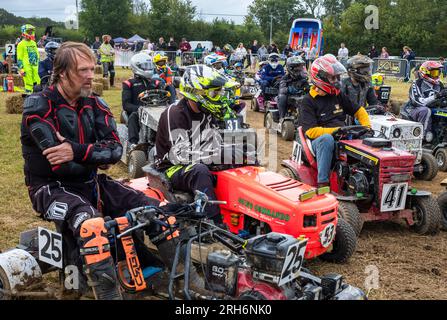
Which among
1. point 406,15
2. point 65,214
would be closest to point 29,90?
point 65,214

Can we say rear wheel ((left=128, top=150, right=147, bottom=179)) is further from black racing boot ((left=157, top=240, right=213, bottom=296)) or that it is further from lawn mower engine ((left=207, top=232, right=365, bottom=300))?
lawn mower engine ((left=207, top=232, right=365, bottom=300))

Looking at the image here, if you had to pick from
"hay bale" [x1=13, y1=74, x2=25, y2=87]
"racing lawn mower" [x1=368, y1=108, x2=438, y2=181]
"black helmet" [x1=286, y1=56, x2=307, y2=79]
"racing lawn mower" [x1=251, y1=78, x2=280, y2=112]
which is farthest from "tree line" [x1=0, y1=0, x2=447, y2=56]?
"racing lawn mower" [x1=368, y1=108, x2=438, y2=181]

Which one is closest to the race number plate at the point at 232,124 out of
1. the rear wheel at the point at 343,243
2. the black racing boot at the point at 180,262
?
the rear wheel at the point at 343,243

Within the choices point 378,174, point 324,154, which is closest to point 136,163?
point 324,154

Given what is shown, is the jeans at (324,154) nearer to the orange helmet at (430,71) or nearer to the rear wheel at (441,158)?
the rear wheel at (441,158)

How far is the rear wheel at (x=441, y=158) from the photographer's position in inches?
413

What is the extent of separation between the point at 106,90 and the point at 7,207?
1545cm

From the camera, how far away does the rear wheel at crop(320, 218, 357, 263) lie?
5676mm

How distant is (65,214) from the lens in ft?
13.4

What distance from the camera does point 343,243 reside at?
5680 mm

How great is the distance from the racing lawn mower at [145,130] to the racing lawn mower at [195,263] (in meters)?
4.08

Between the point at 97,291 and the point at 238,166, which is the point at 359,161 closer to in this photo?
the point at 238,166

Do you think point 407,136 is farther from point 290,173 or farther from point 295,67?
point 295,67

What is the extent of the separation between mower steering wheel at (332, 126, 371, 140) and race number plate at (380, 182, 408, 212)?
0.97 metres
